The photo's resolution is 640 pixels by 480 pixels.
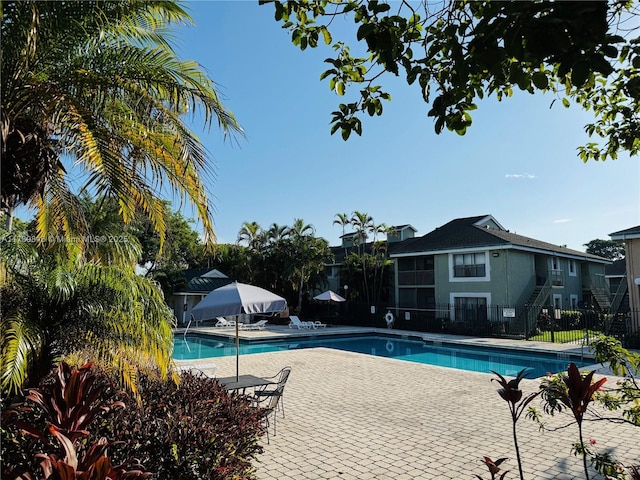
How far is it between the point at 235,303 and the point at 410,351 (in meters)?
13.9

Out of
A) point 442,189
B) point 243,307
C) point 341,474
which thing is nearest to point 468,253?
point 442,189

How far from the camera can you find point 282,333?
25.2 meters

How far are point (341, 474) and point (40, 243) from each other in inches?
198

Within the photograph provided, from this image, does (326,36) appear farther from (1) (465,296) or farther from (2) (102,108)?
(1) (465,296)

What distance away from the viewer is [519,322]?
23000mm

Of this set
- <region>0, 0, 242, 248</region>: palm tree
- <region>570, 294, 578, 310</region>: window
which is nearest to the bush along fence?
<region>570, 294, 578, 310</region>: window

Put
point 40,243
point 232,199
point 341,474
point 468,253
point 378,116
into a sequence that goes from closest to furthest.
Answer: point 378,116 < point 341,474 < point 40,243 < point 232,199 < point 468,253

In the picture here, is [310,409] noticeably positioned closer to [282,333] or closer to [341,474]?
[341,474]

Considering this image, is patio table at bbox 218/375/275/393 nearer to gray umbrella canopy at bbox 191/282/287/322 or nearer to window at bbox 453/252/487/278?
gray umbrella canopy at bbox 191/282/287/322

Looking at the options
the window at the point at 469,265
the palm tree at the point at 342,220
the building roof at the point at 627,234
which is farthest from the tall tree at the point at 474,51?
the palm tree at the point at 342,220

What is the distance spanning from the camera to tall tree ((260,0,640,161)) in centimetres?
172

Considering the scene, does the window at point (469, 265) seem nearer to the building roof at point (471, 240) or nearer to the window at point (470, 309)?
the building roof at point (471, 240)

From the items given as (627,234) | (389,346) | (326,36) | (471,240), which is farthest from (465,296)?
(326,36)

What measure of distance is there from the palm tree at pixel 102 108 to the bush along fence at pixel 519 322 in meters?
19.6
